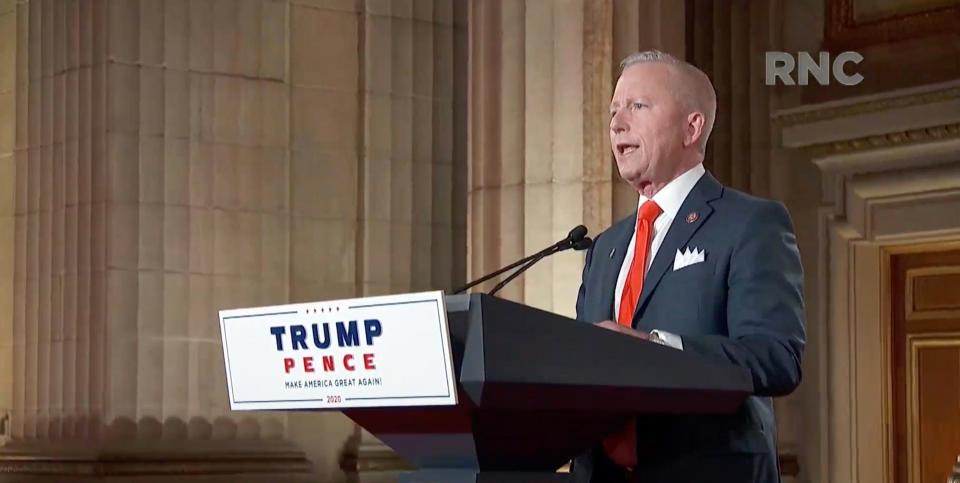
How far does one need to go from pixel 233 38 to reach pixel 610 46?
12.5 feet

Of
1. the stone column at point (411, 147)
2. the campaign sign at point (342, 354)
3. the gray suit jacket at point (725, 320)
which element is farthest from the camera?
the stone column at point (411, 147)

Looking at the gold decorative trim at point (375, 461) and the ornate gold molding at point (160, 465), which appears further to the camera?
the gold decorative trim at point (375, 461)

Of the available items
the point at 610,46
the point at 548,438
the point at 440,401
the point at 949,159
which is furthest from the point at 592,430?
the point at 949,159

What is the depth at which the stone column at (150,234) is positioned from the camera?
32.2 ft

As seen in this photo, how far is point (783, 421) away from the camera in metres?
9.55

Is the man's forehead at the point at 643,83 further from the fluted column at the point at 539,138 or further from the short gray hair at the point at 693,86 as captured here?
the fluted column at the point at 539,138

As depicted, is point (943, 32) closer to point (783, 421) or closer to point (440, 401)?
point (783, 421)

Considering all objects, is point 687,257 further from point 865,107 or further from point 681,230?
point 865,107

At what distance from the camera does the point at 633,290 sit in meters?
3.11

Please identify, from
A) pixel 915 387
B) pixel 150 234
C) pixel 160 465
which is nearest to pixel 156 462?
pixel 160 465

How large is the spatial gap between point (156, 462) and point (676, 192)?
7052mm

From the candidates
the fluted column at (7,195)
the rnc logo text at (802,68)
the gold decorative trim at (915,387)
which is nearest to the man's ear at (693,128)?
the gold decorative trim at (915,387)

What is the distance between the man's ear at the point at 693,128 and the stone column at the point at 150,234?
7087 mm

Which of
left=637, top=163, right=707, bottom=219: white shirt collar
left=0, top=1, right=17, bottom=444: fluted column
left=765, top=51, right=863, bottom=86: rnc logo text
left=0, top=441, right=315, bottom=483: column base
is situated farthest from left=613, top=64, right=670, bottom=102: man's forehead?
left=0, top=1, right=17, bottom=444: fluted column
